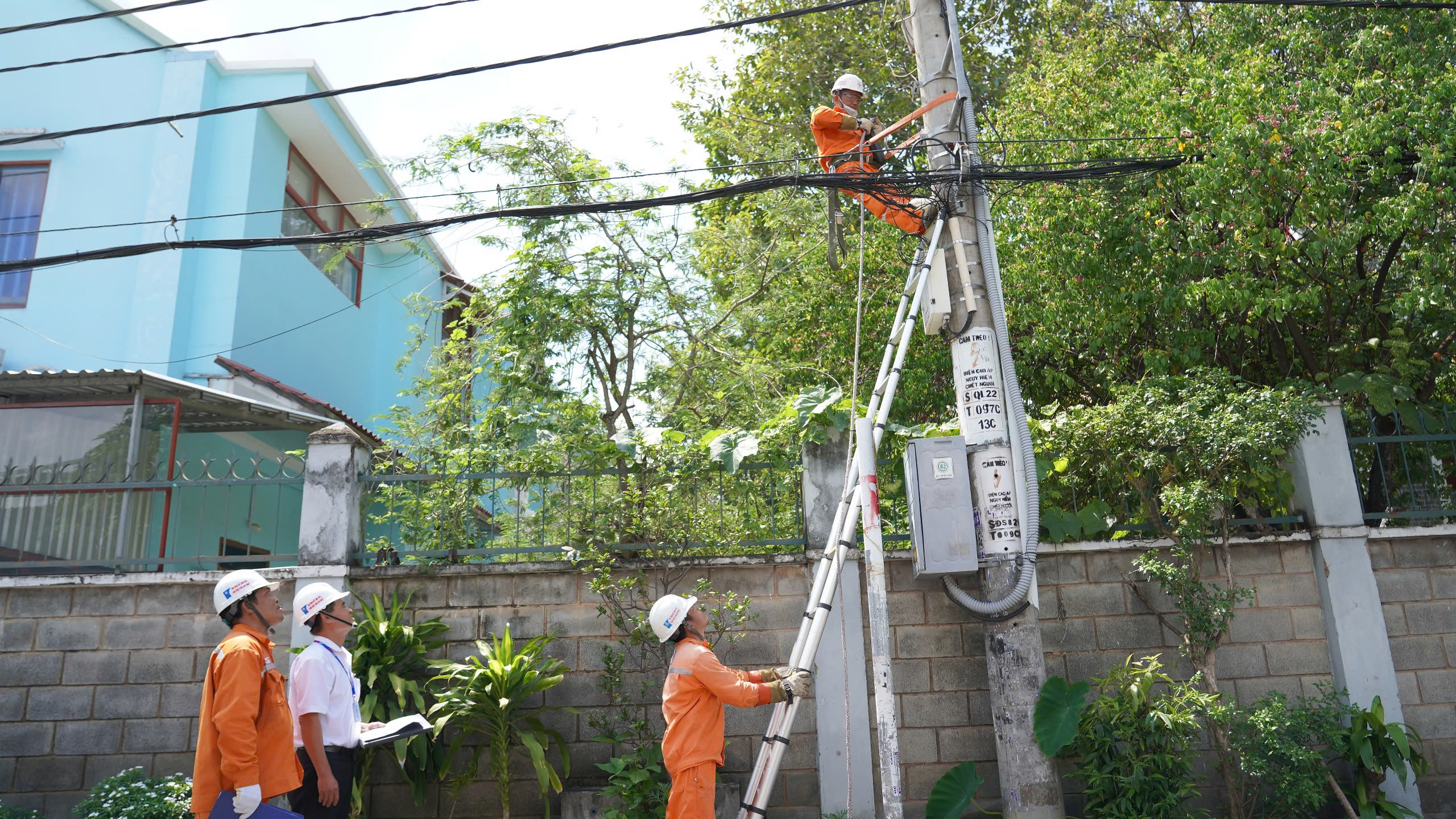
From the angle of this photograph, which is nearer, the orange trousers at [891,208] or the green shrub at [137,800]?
the green shrub at [137,800]

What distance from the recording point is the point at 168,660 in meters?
6.85

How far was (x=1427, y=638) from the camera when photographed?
675 cm

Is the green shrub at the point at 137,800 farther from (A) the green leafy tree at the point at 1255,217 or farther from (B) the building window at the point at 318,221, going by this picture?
(B) the building window at the point at 318,221

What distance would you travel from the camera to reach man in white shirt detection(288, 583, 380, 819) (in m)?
4.79

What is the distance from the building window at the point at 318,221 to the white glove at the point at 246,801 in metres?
8.93

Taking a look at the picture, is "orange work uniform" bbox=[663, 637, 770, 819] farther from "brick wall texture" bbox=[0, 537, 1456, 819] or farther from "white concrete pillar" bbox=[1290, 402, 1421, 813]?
"white concrete pillar" bbox=[1290, 402, 1421, 813]

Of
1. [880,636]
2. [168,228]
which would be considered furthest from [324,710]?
[168,228]

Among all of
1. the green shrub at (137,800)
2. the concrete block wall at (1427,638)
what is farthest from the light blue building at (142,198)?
the concrete block wall at (1427,638)

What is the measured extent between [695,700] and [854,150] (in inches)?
140

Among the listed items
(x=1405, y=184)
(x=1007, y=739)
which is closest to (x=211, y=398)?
(x=1007, y=739)

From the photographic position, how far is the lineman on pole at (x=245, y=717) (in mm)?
4184

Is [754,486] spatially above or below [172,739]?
above

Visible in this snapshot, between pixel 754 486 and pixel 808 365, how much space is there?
2.96 meters

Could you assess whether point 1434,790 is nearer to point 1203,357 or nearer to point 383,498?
point 1203,357
